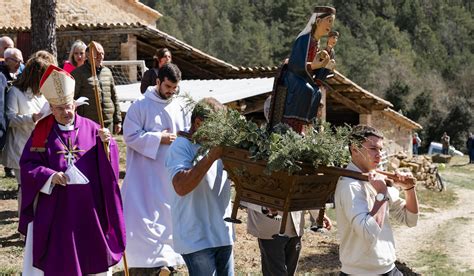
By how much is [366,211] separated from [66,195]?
204 centimetres

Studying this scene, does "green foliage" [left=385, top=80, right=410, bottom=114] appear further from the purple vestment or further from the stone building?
the purple vestment

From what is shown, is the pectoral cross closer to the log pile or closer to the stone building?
the stone building

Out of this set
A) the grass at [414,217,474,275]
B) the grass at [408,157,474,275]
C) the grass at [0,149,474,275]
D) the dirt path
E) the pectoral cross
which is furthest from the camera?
the dirt path

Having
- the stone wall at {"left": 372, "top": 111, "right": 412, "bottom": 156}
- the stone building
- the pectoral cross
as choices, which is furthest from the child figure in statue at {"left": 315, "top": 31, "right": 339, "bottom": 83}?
the stone wall at {"left": 372, "top": 111, "right": 412, "bottom": 156}

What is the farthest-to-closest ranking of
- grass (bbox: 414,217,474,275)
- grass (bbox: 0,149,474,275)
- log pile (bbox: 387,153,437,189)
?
log pile (bbox: 387,153,437,189) → grass (bbox: 414,217,474,275) → grass (bbox: 0,149,474,275)

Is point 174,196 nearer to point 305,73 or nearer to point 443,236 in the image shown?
point 305,73

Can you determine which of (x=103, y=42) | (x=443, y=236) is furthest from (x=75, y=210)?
(x=103, y=42)

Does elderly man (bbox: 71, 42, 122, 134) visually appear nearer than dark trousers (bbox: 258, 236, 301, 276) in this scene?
No

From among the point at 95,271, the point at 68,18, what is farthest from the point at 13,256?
the point at 68,18

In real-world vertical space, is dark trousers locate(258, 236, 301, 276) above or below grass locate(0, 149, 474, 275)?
above

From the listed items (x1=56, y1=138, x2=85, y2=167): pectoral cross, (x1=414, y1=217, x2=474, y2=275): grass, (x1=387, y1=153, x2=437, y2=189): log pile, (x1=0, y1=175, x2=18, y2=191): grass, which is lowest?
(x1=387, y1=153, x2=437, y2=189): log pile

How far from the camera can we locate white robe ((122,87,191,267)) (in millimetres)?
6523

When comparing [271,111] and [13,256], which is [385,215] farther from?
[13,256]

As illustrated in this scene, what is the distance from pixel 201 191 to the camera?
5.35m
